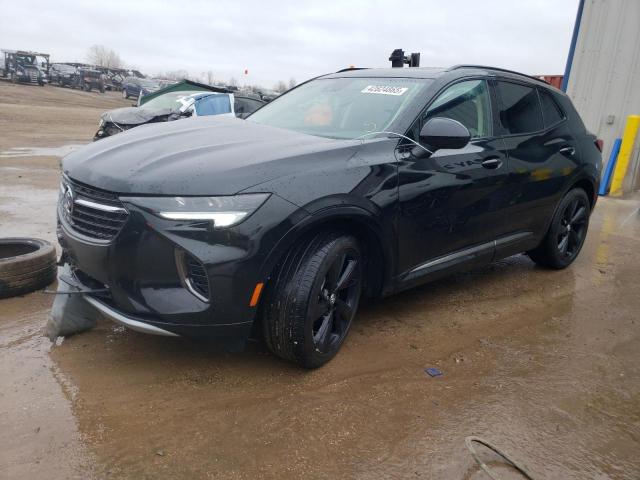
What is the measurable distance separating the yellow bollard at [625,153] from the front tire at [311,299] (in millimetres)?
8496

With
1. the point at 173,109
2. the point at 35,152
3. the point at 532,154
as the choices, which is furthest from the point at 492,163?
the point at 35,152

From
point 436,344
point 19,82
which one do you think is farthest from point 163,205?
point 19,82

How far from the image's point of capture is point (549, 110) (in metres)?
4.78

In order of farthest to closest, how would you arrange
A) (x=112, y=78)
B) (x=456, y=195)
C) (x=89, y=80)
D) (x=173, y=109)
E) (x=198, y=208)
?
(x=112, y=78) < (x=89, y=80) < (x=173, y=109) < (x=456, y=195) < (x=198, y=208)

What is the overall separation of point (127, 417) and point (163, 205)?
103cm

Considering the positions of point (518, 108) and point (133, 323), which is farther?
point (518, 108)

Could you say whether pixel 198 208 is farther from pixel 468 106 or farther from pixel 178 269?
pixel 468 106

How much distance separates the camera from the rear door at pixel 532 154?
4.20 meters

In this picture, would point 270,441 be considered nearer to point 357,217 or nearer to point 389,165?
point 357,217

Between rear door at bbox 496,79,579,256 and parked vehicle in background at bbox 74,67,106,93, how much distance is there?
137 ft

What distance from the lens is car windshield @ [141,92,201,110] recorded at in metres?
10.7

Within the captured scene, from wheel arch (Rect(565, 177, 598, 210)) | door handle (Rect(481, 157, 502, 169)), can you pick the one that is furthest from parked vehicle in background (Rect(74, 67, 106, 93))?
door handle (Rect(481, 157, 502, 169))

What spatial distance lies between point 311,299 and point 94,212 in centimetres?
118

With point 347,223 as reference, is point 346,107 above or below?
above
